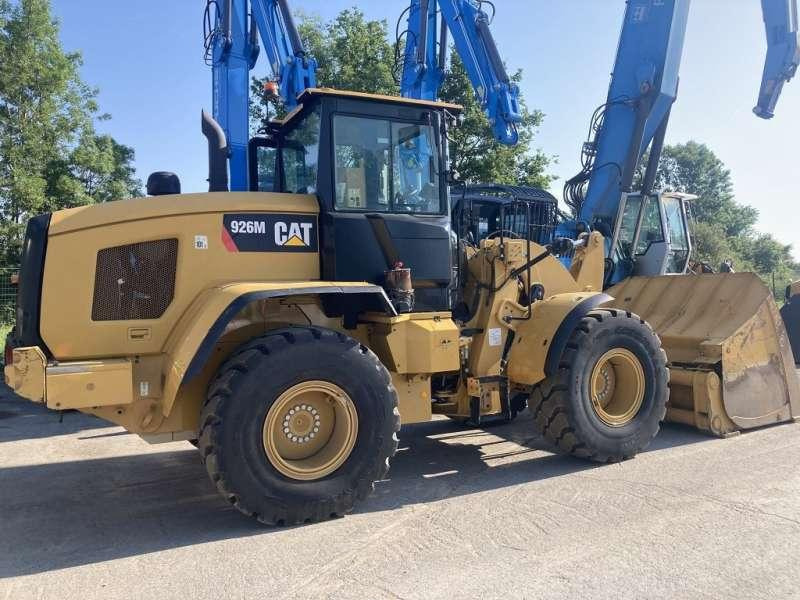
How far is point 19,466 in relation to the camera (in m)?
5.95

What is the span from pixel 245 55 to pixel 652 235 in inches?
266

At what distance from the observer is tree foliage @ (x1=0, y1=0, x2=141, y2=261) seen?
704 inches

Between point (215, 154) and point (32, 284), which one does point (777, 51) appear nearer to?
point (215, 154)

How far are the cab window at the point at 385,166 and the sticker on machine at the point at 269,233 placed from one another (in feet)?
0.98

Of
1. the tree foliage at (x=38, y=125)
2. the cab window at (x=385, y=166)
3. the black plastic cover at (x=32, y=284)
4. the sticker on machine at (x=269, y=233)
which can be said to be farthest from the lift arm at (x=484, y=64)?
the tree foliage at (x=38, y=125)

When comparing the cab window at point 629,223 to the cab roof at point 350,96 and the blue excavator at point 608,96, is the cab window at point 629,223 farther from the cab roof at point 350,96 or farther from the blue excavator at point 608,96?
the cab roof at point 350,96

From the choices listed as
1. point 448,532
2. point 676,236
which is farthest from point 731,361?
point 676,236

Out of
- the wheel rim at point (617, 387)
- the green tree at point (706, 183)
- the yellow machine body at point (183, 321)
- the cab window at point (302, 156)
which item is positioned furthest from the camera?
the green tree at point (706, 183)

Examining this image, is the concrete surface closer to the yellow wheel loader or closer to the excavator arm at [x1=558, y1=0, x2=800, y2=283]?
the excavator arm at [x1=558, y1=0, x2=800, y2=283]

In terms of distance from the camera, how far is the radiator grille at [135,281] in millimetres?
4230

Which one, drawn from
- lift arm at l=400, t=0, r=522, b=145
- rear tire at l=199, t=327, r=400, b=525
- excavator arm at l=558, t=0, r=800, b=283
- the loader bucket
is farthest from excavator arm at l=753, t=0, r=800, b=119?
rear tire at l=199, t=327, r=400, b=525

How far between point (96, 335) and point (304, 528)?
1.82m

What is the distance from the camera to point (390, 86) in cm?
1875

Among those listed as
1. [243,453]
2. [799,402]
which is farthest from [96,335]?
[799,402]
